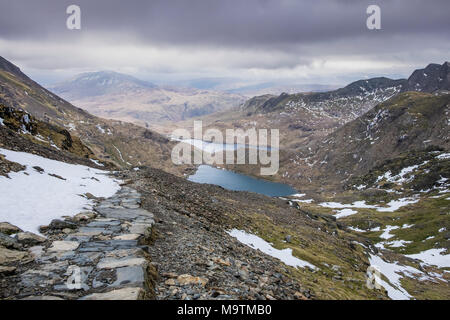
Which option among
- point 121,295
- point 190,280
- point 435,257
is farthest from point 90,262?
point 435,257

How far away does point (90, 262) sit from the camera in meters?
12.3

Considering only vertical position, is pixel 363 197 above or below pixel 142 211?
below

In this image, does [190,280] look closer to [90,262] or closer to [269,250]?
[90,262]

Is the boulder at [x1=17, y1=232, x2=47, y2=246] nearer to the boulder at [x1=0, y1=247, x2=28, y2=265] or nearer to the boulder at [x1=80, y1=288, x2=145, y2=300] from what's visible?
the boulder at [x1=0, y1=247, x2=28, y2=265]

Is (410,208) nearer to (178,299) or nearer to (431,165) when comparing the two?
(431,165)

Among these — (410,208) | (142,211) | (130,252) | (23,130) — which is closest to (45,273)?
(130,252)

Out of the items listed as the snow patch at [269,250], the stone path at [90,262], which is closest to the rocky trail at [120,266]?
the stone path at [90,262]

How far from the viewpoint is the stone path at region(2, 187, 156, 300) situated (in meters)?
9.84

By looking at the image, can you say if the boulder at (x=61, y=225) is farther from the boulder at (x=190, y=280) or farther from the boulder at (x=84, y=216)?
the boulder at (x=190, y=280)

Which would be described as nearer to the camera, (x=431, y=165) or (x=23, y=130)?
(x=23, y=130)

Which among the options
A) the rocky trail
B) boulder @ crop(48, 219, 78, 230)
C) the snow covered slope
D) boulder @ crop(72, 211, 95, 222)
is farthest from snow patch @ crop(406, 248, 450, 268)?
boulder @ crop(48, 219, 78, 230)

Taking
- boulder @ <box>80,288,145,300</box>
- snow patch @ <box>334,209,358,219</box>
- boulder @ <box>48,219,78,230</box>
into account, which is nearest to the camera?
boulder @ <box>80,288,145,300</box>
